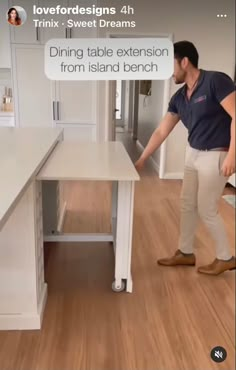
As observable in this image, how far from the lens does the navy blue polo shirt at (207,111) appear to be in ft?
0.95

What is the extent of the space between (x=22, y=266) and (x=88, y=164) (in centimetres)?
29

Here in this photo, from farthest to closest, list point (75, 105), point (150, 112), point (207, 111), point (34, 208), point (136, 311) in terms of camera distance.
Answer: point (136, 311)
point (34, 208)
point (75, 105)
point (150, 112)
point (207, 111)

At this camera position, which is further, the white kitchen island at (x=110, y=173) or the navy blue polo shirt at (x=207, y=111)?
the white kitchen island at (x=110, y=173)

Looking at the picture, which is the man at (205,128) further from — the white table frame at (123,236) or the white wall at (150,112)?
the white table frame at (123,236)

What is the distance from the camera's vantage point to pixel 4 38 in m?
0.39

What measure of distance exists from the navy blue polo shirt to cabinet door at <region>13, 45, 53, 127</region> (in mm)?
158

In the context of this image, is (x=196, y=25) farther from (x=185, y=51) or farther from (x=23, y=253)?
(x=23, y=253)

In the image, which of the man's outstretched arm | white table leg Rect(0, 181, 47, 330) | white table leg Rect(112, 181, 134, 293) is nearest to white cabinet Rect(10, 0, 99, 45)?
the man's outstretched arm

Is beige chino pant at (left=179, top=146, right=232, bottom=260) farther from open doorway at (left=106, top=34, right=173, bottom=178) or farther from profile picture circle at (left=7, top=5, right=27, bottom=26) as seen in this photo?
profile picture circle at (left=7, top=5, right=27, bottom=26)

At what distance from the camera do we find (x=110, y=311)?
899mm

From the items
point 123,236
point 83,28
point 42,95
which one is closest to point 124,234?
point 123,236

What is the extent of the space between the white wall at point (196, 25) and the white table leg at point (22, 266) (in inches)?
18.7

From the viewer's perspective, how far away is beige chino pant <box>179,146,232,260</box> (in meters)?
0.32

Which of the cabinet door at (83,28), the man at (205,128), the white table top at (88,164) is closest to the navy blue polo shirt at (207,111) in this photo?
the man at (205,128)
